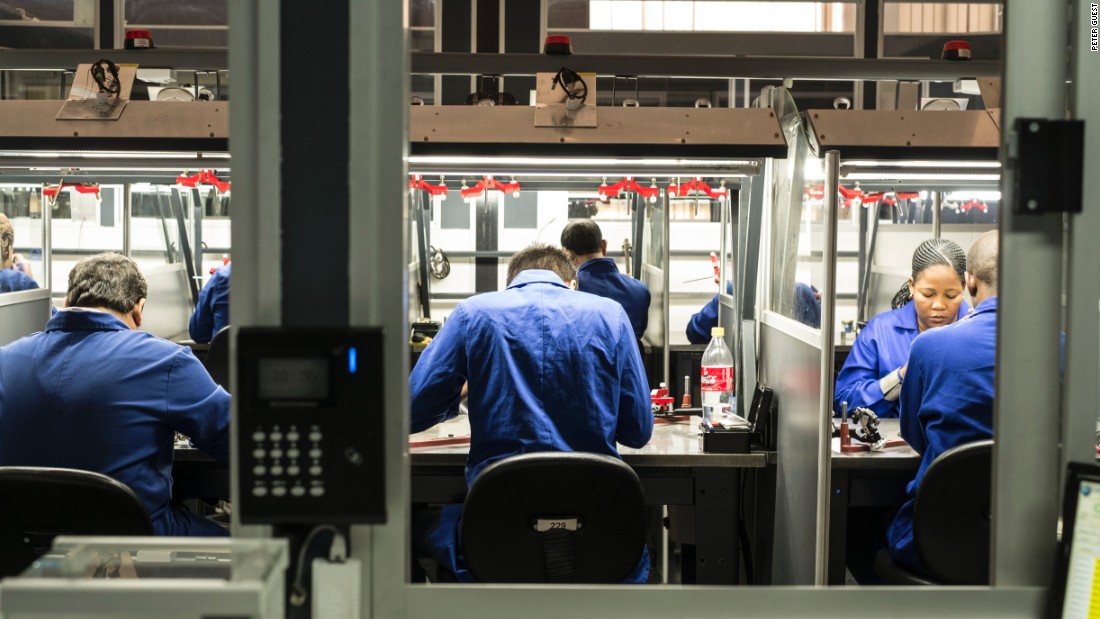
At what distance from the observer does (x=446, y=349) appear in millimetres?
2504

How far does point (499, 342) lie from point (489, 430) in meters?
0.22

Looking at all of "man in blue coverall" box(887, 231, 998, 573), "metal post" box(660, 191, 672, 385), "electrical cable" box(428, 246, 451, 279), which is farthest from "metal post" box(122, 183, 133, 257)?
"man in blue coverall" box(887, 231, 998, 573)

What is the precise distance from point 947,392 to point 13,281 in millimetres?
3907

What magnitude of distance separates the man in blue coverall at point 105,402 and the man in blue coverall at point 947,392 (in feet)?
5.79

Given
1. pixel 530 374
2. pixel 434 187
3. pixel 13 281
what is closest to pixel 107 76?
pixel 530 374

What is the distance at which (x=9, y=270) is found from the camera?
4430mm

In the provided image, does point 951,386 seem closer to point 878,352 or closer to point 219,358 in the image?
point 878,352

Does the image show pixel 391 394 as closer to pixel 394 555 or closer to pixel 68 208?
pixel 394 555

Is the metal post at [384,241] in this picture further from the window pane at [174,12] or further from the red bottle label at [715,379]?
the window pane at [174,12]

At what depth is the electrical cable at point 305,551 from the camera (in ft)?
3.63

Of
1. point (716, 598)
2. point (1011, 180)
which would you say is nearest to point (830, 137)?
point (1011, 180)

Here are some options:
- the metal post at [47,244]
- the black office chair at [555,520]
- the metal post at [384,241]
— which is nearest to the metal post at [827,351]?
the black office chair at [555,520]

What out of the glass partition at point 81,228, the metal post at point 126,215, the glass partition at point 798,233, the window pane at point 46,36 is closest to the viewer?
the glass partition at point 798,233

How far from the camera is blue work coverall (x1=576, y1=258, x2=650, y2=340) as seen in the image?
4.65 metres
